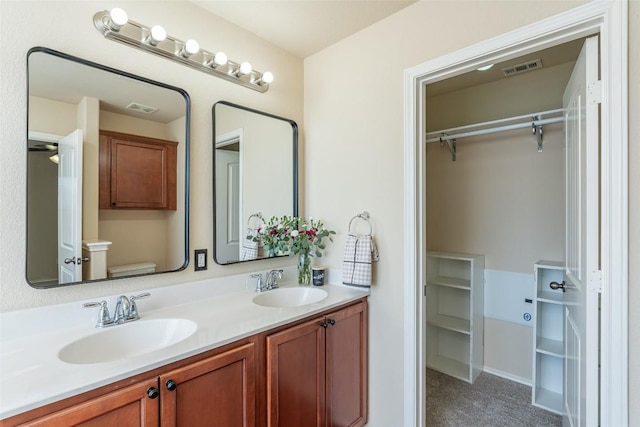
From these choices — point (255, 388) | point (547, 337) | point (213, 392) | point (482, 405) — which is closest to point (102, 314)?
point (213, 392)

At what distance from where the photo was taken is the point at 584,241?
4.34ft

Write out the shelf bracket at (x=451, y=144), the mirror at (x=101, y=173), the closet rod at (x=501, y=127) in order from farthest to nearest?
1. the shelf bracket at (x=451, y=144)
2. the closet rod at (x=501, y=127)
3. the mirror at (x=101, y=173)

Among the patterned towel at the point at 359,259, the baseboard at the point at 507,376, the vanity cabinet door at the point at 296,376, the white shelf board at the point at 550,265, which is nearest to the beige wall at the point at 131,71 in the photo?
the patterned towel at the point at 359,259

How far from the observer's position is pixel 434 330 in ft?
9.80

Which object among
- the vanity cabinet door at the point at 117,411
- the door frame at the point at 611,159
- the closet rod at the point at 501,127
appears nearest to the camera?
the vanity cabinet door at the point at 117,411

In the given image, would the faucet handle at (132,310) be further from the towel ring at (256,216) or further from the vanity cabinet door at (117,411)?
the towel ring at (256,216)

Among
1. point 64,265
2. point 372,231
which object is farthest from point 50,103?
point 372,231

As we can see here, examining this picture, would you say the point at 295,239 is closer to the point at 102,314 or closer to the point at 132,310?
the point at 132,310

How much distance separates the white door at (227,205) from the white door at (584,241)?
1725 mm

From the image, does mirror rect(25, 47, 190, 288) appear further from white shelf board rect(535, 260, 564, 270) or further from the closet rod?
white shelf board rect(535, 260, 564, 270)

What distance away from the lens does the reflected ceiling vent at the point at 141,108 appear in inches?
60.0

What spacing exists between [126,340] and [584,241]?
1.98m

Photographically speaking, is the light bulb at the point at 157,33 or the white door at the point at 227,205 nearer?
the light bulb at the point at 157,33

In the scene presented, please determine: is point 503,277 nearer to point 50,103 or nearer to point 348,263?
point 348,263
